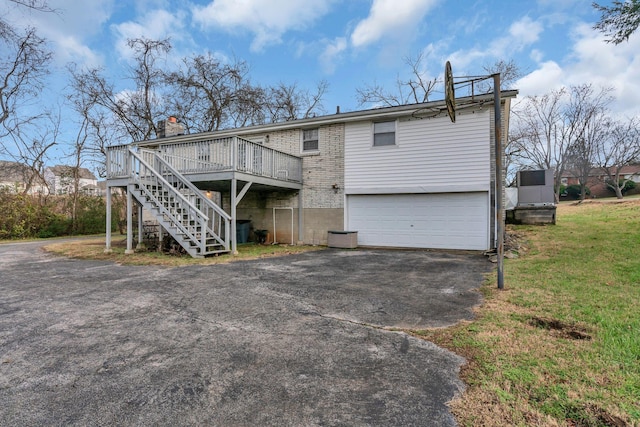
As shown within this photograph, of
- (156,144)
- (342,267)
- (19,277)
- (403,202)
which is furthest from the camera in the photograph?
(156,144)

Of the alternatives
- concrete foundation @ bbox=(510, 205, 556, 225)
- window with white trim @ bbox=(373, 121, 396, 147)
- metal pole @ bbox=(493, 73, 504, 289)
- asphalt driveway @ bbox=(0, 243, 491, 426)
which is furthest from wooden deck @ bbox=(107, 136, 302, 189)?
concrete foundation @ bbox=(510, 205, 556, 225)

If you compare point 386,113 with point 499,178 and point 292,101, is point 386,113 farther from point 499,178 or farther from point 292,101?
point 292,101

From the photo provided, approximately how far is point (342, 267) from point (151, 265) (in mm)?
4679

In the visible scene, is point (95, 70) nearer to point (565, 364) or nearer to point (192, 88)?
A: point (192, 88)

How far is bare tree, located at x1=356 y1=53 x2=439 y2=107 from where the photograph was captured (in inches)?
912

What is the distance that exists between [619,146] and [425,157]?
31075 mm

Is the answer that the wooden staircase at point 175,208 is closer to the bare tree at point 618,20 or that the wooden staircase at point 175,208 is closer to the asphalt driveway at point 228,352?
the asphalt driveway at point 228,352

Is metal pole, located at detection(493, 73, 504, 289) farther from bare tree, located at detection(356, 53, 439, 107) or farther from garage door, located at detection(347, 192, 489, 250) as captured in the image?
bare tree, located at detection(356, 53, 439, 107)

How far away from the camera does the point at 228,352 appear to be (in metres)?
2.99

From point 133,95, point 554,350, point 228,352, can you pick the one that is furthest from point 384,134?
point 133,95

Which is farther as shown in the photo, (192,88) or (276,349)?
(192,88)

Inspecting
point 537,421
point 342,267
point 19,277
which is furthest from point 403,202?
point 19,277

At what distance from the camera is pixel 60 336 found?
3393mm

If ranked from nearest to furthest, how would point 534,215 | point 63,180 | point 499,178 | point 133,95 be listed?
1. point 499,178
2. point 534,215
3. point 63,180
4. point 133,95
